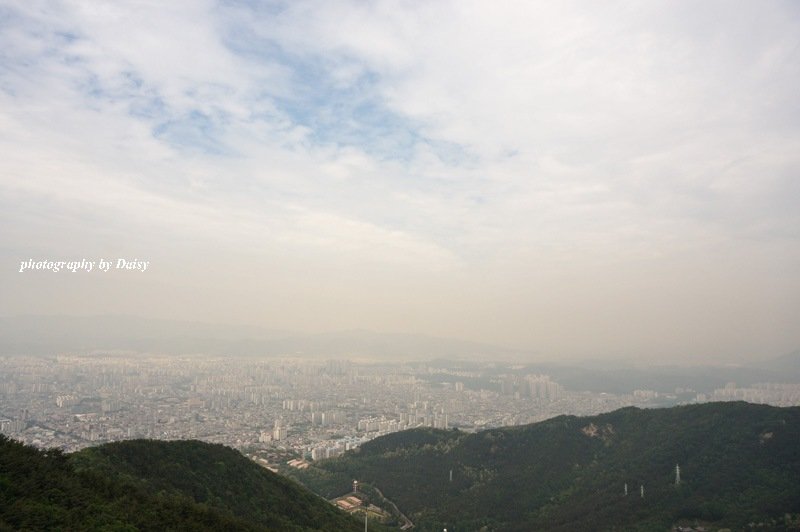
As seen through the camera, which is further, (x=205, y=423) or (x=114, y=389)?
(x=114, y=389)

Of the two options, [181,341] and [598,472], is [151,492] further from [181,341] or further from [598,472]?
[181,341]

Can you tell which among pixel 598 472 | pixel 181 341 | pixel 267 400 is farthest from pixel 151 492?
pixel 181 341

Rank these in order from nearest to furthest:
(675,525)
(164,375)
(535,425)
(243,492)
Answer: (243,492) → (675,525) → (535,425) → (164,375)

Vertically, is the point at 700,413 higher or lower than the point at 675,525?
higher

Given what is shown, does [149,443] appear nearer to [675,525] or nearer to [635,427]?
[675,525]

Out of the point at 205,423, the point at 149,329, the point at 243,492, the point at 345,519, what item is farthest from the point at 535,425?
the point at 149,329

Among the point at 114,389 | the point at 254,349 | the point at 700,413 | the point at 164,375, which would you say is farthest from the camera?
the point at 254,349
